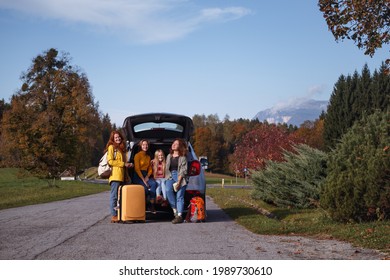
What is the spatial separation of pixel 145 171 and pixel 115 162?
2.72 feet

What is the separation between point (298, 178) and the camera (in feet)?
43.7

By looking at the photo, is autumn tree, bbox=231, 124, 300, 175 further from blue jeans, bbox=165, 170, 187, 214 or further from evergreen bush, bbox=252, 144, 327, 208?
blue jeans, bbox=165, 170, 187, 214

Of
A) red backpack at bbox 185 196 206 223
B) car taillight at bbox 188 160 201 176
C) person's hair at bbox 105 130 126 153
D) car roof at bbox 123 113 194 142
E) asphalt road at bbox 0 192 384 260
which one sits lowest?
asphalt road at bbox 0 192 384 260

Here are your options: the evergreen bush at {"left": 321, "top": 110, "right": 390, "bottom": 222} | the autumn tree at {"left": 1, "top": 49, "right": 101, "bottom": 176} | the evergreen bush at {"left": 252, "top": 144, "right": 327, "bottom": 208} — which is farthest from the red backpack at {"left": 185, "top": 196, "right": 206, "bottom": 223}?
the autumn tree at {"left": 1, "top": 49, "right": 101, "bottom": 176}

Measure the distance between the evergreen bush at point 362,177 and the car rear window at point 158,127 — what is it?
3.21 metres

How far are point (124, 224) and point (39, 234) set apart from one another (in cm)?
199

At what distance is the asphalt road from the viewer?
19.9 ft

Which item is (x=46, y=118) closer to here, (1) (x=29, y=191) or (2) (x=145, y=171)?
(1) (x=29, y=191)

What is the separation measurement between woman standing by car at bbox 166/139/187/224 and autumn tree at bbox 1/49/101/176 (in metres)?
20.8

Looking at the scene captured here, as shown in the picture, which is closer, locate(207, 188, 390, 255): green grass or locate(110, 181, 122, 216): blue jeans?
locate(207, 188, 390, 255): green grass

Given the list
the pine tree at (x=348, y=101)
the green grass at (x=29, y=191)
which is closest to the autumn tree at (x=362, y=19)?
the green grass at (x=29, y=191)

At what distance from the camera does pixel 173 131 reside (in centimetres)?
1108
